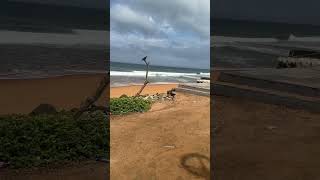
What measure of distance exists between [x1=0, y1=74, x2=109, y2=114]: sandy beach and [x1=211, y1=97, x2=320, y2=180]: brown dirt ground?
301 centimetres

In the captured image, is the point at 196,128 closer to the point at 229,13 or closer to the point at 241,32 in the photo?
the point at 241,32

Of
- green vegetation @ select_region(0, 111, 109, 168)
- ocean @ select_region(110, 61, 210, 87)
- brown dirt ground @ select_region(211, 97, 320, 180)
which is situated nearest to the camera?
brown dirt ground @ select_region(211, 97, 320, 180)

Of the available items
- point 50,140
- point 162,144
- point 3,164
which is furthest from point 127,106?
point 3,164

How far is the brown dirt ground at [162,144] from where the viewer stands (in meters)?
5.32

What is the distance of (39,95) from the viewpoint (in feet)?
40.6

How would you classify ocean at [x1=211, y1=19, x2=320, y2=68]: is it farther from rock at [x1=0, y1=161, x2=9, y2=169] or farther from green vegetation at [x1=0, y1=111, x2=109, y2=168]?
rock at [x1=0, y1=161, x2=9, y2=169]

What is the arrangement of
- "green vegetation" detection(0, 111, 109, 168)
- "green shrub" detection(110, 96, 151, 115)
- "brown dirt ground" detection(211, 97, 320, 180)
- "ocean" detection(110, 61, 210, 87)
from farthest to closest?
1. "ocean" detection(110, 61, 210, 87)
2. "green shrub" detection(110, 96, 151, 115)
3. "green vegetation" detection(0, 111, 109, 168)
4. "brown dirt ground" detection(211, 97, 320, 180)

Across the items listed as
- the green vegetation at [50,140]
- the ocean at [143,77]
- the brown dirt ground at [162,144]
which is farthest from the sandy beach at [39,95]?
the ocean at [143,77]

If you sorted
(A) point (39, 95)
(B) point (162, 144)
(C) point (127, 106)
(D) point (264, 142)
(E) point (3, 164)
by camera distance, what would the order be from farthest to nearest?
(A) point (39, 95) < (C) point (127, 106) < (B) point (162, 144) < (D) point (264, 142) < (E) point (3, 164)

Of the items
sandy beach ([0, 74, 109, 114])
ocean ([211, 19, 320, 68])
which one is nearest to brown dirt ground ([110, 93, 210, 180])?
sandy beach ([0, 74, 109, 114])

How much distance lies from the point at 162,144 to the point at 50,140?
1.55m

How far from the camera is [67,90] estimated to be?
44.0 ft

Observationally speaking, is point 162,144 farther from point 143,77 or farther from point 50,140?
point 143,77

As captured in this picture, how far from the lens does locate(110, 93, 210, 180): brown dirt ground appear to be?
17.5ft
